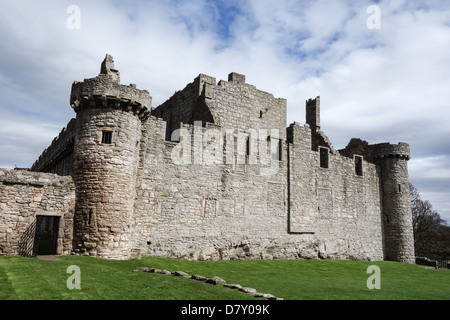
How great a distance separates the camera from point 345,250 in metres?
26.0

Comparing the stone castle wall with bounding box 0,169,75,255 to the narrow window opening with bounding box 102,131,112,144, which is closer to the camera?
the stone castle wall with bounding box 0,169,75,255

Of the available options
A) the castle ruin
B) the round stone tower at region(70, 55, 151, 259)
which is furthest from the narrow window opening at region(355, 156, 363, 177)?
the round stone tower at region(70, 55, 151, 259)

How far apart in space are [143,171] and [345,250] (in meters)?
16.0

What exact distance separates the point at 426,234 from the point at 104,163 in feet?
144

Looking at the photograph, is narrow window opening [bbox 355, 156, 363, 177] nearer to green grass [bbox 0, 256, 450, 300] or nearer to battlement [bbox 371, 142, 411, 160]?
battlement [bbox 371, 142, 411, 160]

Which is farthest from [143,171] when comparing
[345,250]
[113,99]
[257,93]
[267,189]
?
[345,250]

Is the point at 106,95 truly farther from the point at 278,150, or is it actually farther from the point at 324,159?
the point at 324,159

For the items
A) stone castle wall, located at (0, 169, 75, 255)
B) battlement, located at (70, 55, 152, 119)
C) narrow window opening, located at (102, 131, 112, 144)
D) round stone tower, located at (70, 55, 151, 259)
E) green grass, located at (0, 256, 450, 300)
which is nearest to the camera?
green grass, located at (0, 256, 450, 300)

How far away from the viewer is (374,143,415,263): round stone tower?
29.0 m

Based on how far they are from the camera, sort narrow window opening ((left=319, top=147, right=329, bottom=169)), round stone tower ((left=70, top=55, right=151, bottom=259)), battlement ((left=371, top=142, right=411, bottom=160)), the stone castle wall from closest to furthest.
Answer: the stone castle wall, round stone tower ((left=70, top=55, right=151, bottom=259)), narrow window opening ((left=319, top=147, right=329, bottom=169)), battlement ((left=371, top=142, right=411, bottom=160))

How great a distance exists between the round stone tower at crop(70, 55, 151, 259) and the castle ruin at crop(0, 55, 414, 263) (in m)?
0.04

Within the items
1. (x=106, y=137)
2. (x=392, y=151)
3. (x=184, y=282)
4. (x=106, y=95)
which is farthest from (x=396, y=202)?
(x=106, y=95)

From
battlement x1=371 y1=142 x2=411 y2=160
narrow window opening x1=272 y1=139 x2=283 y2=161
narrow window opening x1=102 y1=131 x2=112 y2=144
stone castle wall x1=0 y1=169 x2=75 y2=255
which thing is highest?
battlement x1=371 y1=142 x2=411 y2=160
